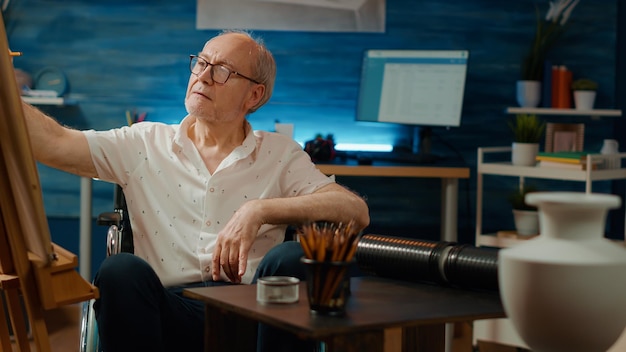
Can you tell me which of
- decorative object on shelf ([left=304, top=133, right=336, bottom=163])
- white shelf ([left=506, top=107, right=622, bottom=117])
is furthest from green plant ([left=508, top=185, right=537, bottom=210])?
decorative object on shelf ([left=304, top=133, right=336, bottom=163])

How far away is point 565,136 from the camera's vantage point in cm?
438

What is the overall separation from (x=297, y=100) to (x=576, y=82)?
1.31m

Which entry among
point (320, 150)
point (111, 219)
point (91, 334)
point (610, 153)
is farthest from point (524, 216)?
point (91, 334)

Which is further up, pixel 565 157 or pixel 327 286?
pixel 565 157

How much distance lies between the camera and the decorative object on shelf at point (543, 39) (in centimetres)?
441

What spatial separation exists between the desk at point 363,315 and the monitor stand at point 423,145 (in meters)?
2.12

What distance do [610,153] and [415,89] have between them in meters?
0.90

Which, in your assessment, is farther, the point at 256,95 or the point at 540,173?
the point at 540,173

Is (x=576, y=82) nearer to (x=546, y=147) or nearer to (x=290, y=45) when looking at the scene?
(x=546, y=147)

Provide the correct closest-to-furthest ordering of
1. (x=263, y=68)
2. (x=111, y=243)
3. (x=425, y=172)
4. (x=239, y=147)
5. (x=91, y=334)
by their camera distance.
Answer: (x=91, y=334) < (x=111, y=243) < (x=239, y=147) < (x=263, y=68) < (x=425, y=172)

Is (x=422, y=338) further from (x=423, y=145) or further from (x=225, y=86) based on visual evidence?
(x=423, y=145)

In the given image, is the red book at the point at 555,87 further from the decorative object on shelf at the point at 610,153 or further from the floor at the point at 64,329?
the floor at the point at 64,329

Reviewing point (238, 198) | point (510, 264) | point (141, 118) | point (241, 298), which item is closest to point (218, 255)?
point (238, 198)

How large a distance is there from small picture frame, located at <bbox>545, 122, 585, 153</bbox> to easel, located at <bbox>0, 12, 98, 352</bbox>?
307cm
